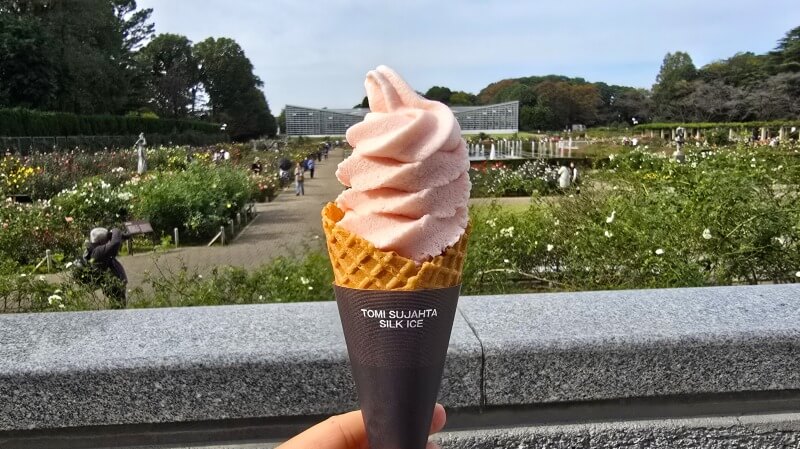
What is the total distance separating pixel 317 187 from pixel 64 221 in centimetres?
1389

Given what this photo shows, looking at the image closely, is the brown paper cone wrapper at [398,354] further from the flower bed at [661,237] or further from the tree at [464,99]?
the tree at [464,99]

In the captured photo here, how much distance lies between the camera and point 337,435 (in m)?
1.47

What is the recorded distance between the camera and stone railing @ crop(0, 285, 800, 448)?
7.56 ft

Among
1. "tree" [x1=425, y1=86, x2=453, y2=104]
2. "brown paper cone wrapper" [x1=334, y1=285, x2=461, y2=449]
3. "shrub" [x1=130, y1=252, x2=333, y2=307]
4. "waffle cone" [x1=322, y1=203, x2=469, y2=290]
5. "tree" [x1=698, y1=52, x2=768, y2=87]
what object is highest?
"tree" [x1=698, y1=52, x2=768, y2=87]

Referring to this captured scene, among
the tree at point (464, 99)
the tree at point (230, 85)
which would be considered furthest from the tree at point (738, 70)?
the tree at point (230, 85)

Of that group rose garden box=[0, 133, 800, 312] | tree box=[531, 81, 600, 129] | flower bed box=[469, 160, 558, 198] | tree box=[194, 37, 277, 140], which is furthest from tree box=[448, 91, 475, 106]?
rose garden box=[0, 133, 800, 312]

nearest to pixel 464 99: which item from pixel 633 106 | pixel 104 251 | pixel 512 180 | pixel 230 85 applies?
pixel 633 106

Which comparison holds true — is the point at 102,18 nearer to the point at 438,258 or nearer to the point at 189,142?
the point at 189,142

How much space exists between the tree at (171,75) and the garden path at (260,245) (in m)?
60.5

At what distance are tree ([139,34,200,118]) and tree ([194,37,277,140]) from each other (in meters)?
1.70

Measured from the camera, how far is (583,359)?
2.44m

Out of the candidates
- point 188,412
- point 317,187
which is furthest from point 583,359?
point 317,187

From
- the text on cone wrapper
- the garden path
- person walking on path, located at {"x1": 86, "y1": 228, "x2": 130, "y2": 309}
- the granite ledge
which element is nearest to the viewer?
the text on cone wrapper

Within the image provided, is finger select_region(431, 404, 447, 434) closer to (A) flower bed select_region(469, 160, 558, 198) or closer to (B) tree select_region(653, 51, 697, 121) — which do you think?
(A) flower bed select_region(469, 160, 558, 198)
